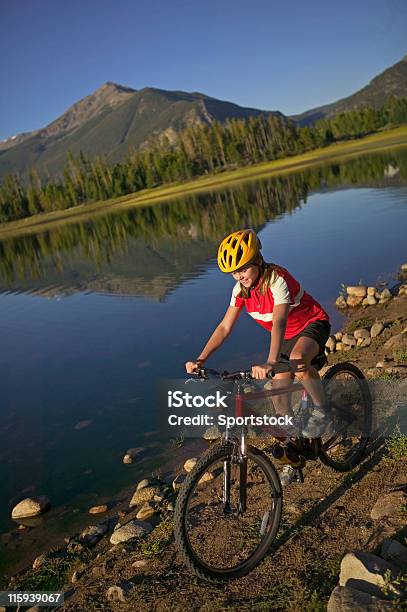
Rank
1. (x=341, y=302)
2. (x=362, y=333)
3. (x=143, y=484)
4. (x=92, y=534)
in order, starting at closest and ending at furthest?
(x=92, y=534) → (x=143, y=484) → (x=362, y=333) → (x=341, y=302)

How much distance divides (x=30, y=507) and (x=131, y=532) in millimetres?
2763

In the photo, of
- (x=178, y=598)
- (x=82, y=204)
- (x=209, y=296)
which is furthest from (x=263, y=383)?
(x=82, y=204)

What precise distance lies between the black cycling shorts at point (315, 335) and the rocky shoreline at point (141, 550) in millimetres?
1905

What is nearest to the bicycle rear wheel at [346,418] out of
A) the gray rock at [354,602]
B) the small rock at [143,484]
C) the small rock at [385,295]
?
the gray rock at [354,602]

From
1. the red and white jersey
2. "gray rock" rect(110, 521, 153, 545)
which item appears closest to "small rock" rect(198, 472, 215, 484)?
the red and white jersey

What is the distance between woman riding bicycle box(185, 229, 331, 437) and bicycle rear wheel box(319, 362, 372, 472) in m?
0.40

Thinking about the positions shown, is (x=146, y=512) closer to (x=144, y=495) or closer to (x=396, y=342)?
(x=144, y=495)

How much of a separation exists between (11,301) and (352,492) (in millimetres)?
27943

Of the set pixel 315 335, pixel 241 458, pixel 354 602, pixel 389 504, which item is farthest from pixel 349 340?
pixel 354 602

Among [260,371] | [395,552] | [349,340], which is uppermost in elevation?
[260,371]

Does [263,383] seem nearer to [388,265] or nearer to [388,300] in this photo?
Answer: [388,300]

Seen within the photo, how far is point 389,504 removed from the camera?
5723 mm

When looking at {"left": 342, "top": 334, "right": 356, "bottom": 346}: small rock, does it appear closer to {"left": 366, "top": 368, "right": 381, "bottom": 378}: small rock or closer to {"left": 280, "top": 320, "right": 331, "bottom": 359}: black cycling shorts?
{"left": 366, "top": 368, "right": 381, "bottom": 378}: small rock

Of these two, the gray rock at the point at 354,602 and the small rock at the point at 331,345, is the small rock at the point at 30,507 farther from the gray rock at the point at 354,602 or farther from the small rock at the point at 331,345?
the small rock at the point at 331,345
